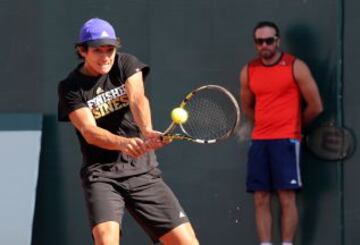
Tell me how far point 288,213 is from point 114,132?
6.76 feet

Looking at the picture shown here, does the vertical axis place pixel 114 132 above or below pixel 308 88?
below

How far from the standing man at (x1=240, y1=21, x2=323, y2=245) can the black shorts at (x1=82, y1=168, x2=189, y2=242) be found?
1.68 m

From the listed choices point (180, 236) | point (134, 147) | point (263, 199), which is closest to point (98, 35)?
point (134, 147)

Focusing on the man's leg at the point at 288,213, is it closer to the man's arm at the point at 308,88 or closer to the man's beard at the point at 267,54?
the man's arm at the point at 308,88

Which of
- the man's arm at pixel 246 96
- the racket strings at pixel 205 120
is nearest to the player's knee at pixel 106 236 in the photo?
the racket strings at pixel 205 120

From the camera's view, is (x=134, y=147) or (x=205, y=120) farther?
(x=205, y=120)

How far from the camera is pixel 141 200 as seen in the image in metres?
6.36

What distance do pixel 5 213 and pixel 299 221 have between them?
7.44 feet

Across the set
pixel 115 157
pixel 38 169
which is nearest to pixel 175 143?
pixel 38 169

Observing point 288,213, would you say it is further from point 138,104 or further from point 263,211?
point 138,104

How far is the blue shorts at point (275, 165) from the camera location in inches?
311

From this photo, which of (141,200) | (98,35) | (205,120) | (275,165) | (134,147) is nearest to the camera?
(134,147)

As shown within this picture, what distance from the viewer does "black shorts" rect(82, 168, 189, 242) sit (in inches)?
248

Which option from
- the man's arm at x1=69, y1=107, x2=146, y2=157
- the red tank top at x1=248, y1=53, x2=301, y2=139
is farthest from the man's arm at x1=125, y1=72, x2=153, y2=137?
the red tank top at x1=248, y1=53, x2=301, y2=139
